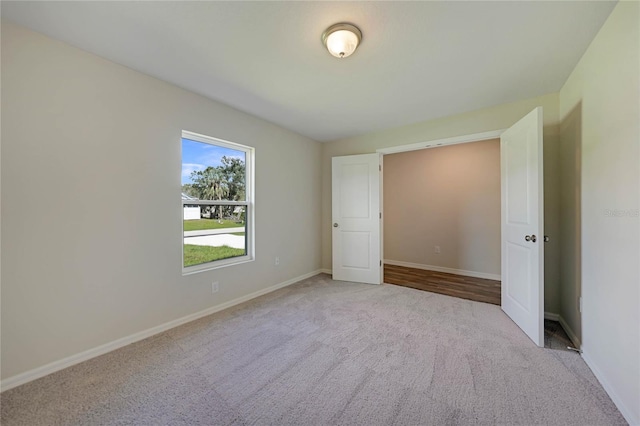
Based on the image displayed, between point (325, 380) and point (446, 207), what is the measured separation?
12.9 ft

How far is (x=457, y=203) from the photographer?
4.46m

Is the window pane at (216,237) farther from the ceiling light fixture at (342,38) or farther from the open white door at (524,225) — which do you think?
the open white door at (524,225)

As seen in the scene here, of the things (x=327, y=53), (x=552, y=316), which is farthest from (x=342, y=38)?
(x=552, y=316)

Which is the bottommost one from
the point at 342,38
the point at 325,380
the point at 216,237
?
the point at 325,380

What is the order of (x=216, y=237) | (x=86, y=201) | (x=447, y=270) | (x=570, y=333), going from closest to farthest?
(x=86, y=201)
(x=570, y=333)
(x=216, y=237)
(x=447, y=270)

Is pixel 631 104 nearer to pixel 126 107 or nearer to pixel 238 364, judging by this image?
pixel 238 364

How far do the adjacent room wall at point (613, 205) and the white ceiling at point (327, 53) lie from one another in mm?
270

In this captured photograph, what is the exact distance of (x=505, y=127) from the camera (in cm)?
286

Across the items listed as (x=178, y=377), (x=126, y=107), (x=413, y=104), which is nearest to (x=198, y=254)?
(x=178, y=377)

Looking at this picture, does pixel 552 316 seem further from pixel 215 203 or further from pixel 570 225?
pixel 215 203

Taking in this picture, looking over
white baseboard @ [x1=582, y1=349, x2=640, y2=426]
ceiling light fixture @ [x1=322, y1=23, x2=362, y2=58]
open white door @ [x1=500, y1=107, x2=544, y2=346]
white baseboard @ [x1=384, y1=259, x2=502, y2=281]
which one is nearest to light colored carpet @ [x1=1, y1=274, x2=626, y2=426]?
white baseboard @ [x1=582, y1=349, x2=640, y2=426]

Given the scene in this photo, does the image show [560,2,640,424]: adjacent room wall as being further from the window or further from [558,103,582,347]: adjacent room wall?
the window

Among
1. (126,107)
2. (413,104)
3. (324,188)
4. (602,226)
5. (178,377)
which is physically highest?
(413,104)

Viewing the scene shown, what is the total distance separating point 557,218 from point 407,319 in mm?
1856
